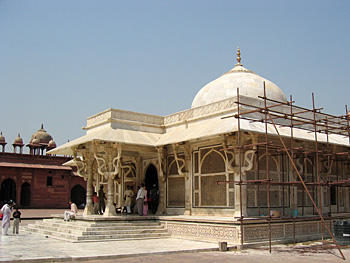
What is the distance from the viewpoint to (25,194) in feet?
111

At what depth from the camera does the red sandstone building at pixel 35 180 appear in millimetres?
31938

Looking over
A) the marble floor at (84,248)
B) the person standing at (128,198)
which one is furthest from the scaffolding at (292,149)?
the person standing at (128,198)

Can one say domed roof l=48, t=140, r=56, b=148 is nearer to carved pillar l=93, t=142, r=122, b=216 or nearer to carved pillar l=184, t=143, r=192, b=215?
carved pillar l=93, t=142, r=122, b=216

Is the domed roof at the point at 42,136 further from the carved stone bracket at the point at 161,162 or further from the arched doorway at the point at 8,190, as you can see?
the carved stone bracket at the point at 161,162

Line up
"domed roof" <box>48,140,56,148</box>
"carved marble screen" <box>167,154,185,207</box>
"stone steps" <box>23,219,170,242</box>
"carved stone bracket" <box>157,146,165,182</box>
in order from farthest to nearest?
"domed roof" <box>48,140,56,148</box> → "carved stone bracket" <box>157,146,165,182</box> → "carved marble screen" <box>167,154,185,207</box> → "stone steps" <box>23,219,170,242</box>

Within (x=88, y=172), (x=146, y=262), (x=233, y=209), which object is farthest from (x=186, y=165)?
(x=146, y=262)

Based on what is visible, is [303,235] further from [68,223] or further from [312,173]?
[68,223]

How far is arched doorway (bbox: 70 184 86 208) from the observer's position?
35.6m

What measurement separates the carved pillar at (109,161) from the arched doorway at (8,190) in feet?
73.9

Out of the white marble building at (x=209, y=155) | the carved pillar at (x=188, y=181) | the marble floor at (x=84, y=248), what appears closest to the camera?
the marble floor at (x=84, y=248)

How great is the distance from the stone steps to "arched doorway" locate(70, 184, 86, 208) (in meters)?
21.6

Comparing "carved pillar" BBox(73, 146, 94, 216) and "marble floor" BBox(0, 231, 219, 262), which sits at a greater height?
"carved pillar" BBox(73, 146, 94, 216)

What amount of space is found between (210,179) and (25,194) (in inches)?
966

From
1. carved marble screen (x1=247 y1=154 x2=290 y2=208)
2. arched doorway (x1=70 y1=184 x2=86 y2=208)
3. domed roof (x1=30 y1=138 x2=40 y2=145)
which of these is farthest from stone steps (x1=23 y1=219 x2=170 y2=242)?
domed roof (x1=30 y1=138 x2=40 y2=145)
